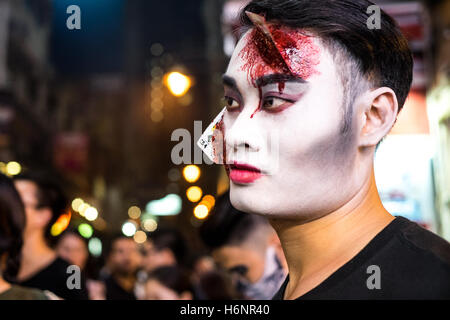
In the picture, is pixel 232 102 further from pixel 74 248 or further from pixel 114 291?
pixel 114 291

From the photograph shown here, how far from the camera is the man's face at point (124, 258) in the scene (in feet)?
25.3

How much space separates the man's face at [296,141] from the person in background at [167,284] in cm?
336

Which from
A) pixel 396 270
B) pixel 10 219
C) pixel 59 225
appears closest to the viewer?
pixel 396 270

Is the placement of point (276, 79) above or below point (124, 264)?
above

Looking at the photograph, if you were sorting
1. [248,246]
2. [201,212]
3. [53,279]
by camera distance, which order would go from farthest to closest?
[201,212], [248,246], [53,279]

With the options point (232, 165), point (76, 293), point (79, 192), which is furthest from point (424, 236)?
point (79, 192)

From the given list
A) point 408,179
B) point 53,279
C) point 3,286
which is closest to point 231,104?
point 3,286

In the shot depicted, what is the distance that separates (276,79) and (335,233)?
1.65ft

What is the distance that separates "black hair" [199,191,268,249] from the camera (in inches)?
150

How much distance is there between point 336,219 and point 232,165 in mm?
359

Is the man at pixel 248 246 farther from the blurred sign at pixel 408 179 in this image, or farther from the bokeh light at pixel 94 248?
the blurred sign at pixel 408 179

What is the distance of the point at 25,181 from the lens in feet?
A: 12.6

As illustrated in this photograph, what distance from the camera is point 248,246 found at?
12.7 ft

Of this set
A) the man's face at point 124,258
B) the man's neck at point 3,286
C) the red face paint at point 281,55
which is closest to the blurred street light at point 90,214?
the man's face at point 124,258
